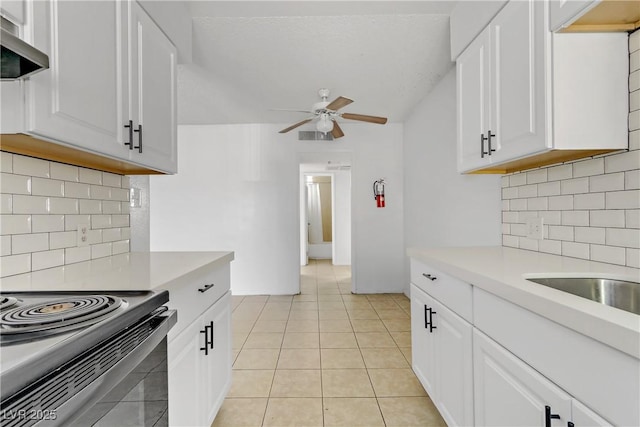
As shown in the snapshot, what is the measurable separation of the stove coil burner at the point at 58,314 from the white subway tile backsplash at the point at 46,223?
57 centimetres

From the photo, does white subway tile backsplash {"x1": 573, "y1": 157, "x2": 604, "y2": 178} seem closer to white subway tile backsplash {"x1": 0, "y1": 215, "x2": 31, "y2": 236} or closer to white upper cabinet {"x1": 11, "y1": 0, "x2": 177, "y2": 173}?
white upper cabinet {"x1": 11, "y1": 0, "x2": 177, "y2": 173}

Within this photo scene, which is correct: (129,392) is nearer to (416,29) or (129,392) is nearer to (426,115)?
(416,29)

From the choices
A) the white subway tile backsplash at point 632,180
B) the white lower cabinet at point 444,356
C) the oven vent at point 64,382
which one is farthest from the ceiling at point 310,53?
the oven vent at point 64,382

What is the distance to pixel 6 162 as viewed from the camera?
117cm

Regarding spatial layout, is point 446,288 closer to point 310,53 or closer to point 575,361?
point 575,361

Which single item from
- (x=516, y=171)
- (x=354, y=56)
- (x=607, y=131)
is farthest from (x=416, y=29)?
(x=607, y=131)

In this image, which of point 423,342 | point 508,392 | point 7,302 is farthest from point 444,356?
point 7,302

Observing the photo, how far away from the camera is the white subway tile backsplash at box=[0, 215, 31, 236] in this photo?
1134 millimetres

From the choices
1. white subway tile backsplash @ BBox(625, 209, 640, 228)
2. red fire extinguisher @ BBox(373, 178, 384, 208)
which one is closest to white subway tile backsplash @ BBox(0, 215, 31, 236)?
white subway tile backsplash @ BBox(625, 209, 640, 228)

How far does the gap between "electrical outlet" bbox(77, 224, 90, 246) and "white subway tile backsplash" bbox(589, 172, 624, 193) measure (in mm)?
2343

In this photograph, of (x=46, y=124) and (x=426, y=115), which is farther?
(x=426, y=115)

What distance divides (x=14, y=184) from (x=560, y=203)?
2.37 metres

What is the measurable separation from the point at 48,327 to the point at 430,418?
6.23 ft

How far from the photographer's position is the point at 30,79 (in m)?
0.93
